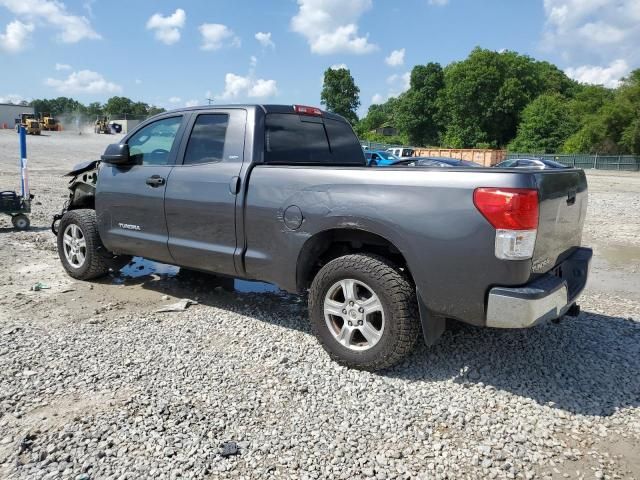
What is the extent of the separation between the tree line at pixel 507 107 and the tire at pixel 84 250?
55.8m

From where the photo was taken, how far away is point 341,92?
290 ft

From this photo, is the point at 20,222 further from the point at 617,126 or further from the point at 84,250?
the point at 617,126

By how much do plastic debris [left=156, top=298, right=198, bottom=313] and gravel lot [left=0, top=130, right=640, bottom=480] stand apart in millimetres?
108

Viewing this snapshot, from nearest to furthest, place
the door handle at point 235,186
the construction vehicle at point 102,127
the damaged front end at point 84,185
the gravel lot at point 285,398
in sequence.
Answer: the gravel lot at point 285,398 → the door handle at point 235,186 → the damaged front end at point 84,185 → the construction vehicle at point 102,127

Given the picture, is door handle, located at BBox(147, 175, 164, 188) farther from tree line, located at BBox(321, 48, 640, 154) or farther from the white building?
the white building

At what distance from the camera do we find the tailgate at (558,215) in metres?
3.24

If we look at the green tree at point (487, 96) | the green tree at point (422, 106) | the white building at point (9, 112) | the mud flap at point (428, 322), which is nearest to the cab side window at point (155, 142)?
the mud flap at point (428, 322)

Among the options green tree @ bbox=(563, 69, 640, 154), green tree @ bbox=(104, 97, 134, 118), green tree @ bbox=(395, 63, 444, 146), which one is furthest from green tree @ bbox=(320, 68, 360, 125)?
green tree @ bbox=(104, 97, 134, 118)

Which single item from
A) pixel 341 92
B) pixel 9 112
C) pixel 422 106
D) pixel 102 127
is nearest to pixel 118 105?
pixel 9 112

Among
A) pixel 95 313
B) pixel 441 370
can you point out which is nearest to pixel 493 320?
pixel 441 370

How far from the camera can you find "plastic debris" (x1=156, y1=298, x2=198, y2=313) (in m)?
5.11

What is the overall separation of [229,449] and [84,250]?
12.9ft

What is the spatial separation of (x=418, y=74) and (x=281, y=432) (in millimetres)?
87538

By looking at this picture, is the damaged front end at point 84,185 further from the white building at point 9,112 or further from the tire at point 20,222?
the white building at point 9,112
